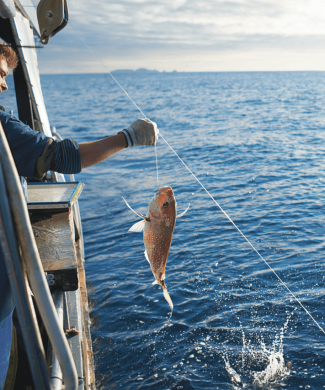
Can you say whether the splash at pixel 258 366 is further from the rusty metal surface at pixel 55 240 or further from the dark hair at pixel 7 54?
the dark hair at pixel 7 54

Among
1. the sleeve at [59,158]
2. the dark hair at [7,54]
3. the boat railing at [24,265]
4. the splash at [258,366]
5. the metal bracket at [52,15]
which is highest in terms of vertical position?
the metal bracket at [52,15]

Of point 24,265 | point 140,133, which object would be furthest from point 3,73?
point 24,265

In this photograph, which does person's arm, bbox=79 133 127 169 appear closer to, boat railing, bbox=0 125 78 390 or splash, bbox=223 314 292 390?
boat railing, bbox=0 125 78 390

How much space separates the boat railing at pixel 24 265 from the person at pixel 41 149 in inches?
19.8

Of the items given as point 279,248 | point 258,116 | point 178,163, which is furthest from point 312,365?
point 258,116

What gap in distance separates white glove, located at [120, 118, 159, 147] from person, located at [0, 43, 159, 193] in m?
0.06

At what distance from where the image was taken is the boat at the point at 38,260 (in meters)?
1.55

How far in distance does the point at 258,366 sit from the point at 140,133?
14.4 feet

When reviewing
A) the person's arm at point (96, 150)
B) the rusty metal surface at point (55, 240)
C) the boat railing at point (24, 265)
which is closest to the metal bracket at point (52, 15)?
the rusty metal surface at point (55, 240)

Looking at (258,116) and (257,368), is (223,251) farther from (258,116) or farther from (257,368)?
(258,116)

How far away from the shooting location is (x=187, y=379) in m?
5.30

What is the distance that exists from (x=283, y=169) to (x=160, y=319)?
11.8 m

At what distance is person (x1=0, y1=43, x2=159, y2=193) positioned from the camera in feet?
6.62

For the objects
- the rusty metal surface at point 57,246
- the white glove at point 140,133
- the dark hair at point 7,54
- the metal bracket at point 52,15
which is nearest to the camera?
the dark hair at point 7,54
